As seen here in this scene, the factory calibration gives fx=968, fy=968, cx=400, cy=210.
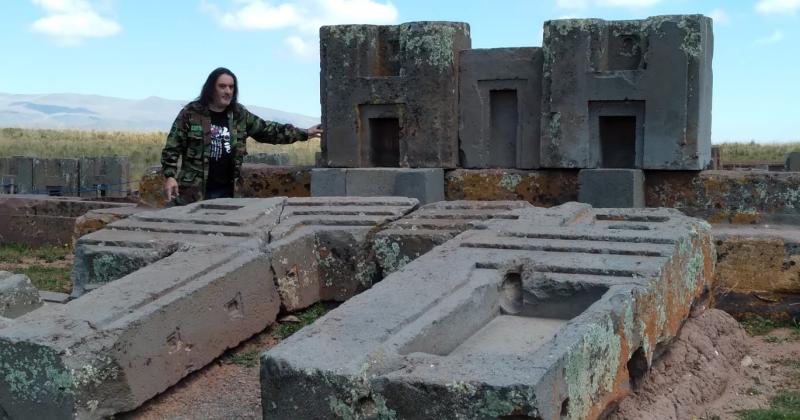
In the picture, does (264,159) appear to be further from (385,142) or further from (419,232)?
(419,232)

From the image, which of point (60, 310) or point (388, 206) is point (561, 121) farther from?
point (60, 310)

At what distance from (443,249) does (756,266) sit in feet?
7.27

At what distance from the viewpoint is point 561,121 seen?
24.2 feet

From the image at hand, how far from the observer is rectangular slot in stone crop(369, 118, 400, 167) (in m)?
8.07

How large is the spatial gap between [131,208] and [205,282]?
4422mm

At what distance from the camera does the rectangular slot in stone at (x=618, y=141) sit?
24.5 ft

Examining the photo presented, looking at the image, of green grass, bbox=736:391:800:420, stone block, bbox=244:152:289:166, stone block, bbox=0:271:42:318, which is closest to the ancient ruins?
stone block, bbox=0:271:42:318

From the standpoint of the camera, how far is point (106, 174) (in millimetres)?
17109

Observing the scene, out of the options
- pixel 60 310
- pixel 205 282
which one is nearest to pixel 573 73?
pixel 205 282

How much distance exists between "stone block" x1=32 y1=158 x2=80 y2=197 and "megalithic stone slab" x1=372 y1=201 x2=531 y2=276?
12.2 m

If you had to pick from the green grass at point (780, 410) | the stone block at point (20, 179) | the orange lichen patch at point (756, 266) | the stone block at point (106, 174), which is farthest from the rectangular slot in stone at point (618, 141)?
the stone block at point (20, 179)

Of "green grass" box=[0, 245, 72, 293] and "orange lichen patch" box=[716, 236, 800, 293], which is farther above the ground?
"orange lichen patch" box=[716, 236, 800, 293]

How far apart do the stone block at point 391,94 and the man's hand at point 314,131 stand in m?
0.24

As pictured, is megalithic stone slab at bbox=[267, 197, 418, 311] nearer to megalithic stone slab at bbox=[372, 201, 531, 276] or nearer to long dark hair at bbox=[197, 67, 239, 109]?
megalithic stone slab at bbox=[372, 201, 531, 276]
